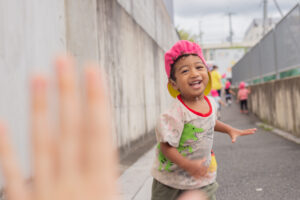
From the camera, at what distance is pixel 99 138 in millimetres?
487

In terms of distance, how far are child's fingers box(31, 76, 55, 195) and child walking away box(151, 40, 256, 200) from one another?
5.81ft

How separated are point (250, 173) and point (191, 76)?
3.09m

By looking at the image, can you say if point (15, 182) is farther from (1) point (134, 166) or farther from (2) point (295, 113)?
(2) point (295, 113)

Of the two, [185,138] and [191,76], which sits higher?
[191,76]

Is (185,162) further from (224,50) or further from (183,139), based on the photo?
(224,50)

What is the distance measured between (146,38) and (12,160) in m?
9.54

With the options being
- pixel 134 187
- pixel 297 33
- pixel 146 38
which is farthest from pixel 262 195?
pixel 146 38

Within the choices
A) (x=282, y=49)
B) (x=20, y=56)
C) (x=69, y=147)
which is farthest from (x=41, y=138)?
(x=282, y=49)

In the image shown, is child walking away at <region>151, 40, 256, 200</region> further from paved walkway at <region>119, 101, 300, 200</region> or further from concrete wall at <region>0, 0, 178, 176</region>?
paved walkway at <region>119, 101, 300, 200</region>

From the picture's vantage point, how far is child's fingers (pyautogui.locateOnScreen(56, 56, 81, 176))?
0.46m

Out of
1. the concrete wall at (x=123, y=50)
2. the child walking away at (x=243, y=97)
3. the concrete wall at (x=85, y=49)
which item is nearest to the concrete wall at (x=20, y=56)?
the concrete wall at (x=85, y=49)

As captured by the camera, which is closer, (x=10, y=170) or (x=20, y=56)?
(x=10, y=170)

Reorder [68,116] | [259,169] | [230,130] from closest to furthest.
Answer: [68,116], [230,130], [259,169]

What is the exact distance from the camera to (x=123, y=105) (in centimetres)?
656
